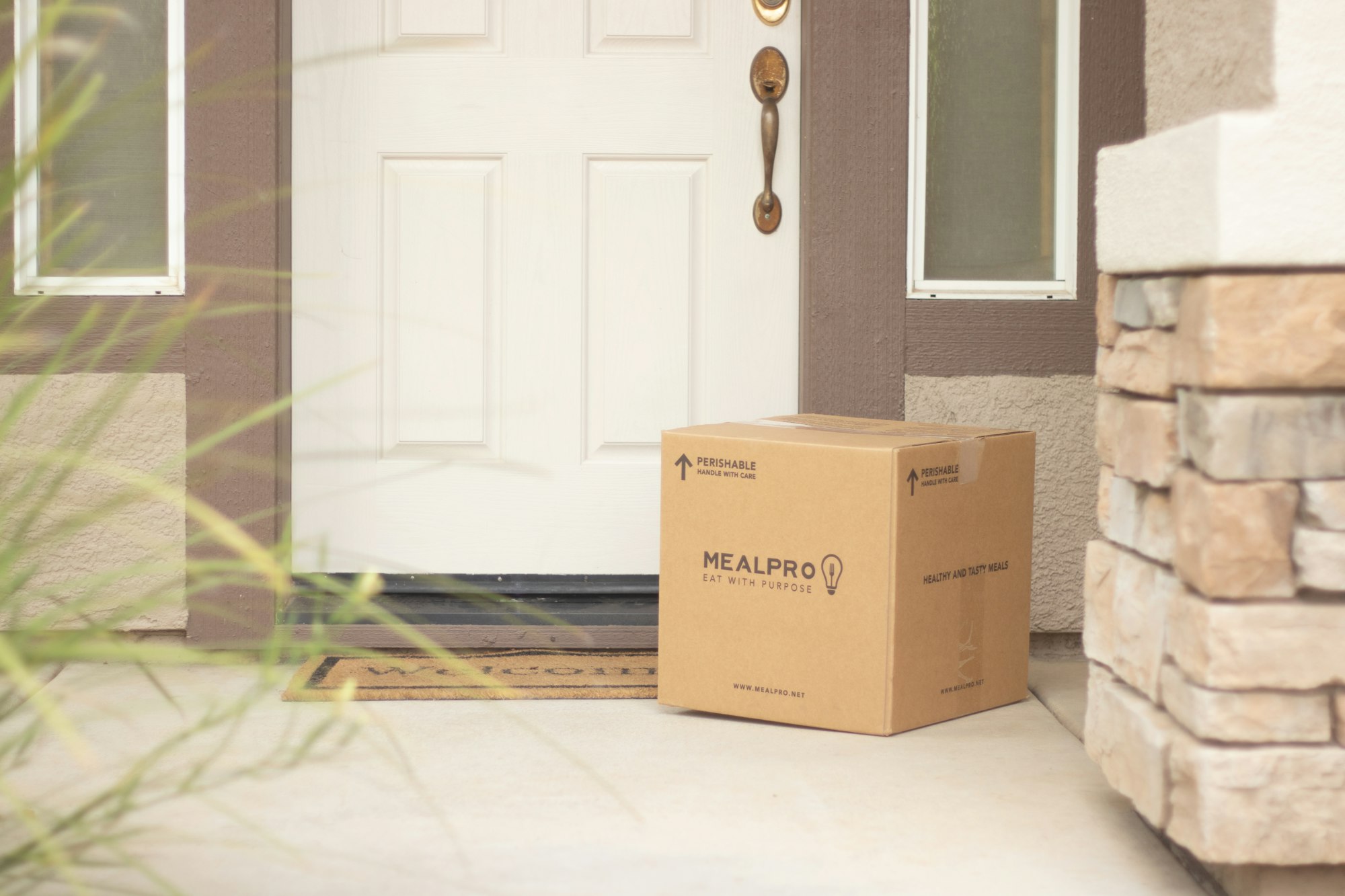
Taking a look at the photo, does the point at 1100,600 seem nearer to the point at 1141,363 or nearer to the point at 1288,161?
the point at 1141,363

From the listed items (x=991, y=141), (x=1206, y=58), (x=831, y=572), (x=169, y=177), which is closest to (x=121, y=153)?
(x=169, y=177)

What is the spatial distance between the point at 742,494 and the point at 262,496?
93cm

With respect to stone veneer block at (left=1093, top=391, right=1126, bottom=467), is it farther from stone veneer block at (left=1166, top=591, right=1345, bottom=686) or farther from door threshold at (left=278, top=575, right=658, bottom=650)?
door threshold at (left=278, top=575, right=658, bottom=650)

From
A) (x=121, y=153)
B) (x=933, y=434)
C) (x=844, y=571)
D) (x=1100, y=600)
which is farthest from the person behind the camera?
(x=121, y=153)

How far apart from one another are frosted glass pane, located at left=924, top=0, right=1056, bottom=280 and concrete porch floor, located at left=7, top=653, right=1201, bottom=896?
856 millimetres

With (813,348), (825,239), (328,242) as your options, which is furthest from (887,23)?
(328,242)

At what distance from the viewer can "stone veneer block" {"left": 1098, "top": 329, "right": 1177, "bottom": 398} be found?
1.37m

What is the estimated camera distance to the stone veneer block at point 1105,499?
60.9 inches

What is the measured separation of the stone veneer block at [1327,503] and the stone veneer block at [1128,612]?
15 cm

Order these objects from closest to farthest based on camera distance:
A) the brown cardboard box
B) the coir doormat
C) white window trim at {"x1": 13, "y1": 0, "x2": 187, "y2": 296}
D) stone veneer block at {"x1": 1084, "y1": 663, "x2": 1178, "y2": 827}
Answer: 1. stone veneer block at {"x1": 1084, "y1": 663, "x2": 1178, "y2": 827}
2. the brown cardboard box
3. the coir doormat
4. white window trim at {"x1": 13, "y1": 0, "x2": 187, "y2": 296}

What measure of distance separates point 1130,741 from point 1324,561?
1.04 ft

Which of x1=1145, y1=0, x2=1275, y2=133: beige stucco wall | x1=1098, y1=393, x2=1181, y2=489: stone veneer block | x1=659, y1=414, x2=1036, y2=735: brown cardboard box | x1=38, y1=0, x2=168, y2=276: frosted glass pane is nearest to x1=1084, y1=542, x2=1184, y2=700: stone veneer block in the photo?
x1=1098, y1=393, x2=1181, y2=489: stone veneer block

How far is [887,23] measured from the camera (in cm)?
227

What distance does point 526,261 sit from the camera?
239 cm
